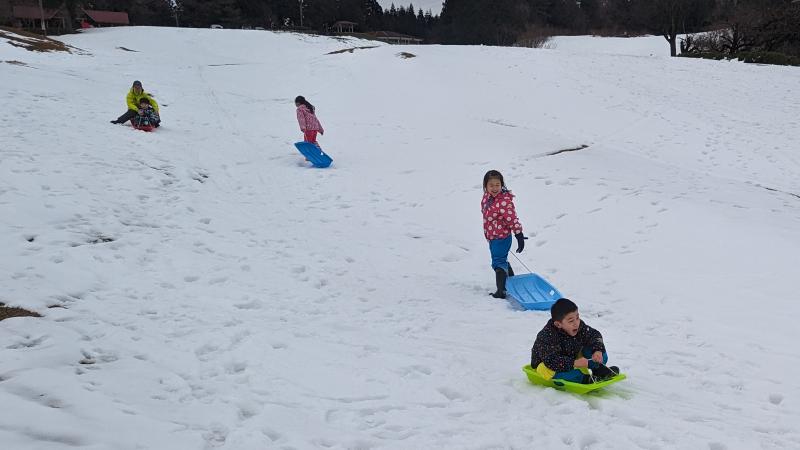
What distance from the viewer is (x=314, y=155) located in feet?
43.0

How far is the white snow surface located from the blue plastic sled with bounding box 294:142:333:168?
0.89 ft

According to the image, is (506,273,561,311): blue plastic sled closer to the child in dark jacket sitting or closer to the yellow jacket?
the child in dark jacket sitting

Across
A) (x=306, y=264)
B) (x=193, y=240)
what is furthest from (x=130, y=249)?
(x=306, y=264)

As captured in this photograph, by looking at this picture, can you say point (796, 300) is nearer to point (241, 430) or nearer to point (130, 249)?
point (241, 430)

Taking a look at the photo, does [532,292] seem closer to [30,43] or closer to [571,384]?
[571,384]

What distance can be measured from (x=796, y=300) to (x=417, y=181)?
807 cm

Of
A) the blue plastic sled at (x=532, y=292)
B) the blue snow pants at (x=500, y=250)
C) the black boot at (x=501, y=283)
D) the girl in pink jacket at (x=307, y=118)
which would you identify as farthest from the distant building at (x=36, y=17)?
the blue plastic sled at (x=532, y=292)

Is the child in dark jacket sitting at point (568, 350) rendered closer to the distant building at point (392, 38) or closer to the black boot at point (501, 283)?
the black boot at point (501, 283)

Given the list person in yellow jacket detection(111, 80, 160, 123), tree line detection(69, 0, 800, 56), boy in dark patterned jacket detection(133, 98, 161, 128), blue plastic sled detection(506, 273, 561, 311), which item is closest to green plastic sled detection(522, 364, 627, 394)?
blue plastic sled detection(506, 273, 561, 311)

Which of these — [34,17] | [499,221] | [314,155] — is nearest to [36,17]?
[34,17]

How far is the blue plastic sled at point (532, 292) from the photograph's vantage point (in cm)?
637

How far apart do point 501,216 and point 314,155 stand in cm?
765

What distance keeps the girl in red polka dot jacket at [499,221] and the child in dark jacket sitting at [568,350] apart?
2204 millimetres

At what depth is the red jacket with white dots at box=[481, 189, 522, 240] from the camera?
6535 millimetres
